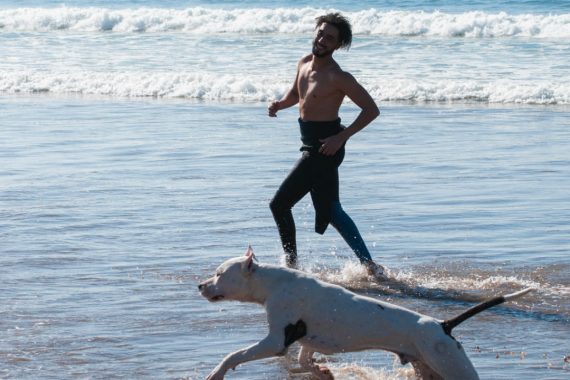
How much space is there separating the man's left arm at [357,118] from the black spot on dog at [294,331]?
7.74ft

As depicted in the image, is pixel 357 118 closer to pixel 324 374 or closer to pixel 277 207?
pixel 277 207

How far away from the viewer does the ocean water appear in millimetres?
6969

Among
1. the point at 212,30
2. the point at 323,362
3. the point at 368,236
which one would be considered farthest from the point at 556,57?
the point at 323,362

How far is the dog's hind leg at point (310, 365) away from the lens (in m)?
6.14

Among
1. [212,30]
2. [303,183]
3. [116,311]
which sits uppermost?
[303,183]

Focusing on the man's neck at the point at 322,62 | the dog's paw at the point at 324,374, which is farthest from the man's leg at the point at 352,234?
the dog's paw at the point at 324,374

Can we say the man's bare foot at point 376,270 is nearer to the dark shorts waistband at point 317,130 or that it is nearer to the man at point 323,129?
the man at point 323,129

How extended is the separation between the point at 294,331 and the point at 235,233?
421 cm

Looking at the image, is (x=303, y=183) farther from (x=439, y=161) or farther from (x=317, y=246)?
(x=439, y=161)

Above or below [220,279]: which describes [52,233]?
below

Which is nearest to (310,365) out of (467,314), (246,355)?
(246,355)

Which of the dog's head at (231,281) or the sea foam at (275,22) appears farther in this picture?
the sea foam at (275,22)

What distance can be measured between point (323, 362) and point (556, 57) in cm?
1741

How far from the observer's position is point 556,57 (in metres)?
23.0
